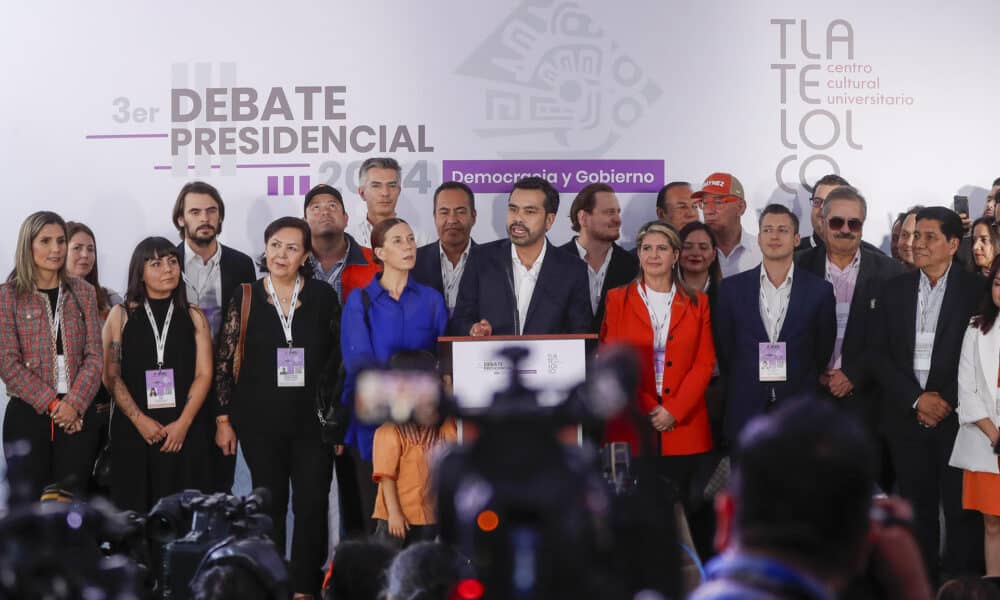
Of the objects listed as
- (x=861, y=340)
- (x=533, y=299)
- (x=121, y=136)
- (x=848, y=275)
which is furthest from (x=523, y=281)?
(x=121, y=136)

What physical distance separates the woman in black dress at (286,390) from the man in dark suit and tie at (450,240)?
2.47ft

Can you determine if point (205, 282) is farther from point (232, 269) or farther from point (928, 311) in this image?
point (928, 311)

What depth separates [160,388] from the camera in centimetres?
583

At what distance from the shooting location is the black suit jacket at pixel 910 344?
5.59 m

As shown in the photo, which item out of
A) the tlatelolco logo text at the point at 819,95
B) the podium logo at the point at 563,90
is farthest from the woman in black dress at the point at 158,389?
the tlatelolco logo text at the point at 819,95

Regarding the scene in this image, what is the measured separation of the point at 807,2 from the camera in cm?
686

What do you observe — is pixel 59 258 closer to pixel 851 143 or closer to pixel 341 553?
pixel 341 553

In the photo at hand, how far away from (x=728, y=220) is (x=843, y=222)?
0.67 meters

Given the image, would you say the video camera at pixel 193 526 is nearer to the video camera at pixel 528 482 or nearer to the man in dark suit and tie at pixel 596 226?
the video camera at pixel 528 482

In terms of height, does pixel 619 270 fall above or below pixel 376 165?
below

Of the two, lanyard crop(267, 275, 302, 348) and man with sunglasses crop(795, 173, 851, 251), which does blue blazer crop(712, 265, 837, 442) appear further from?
lanyard crop(267, 275, 302, 348)

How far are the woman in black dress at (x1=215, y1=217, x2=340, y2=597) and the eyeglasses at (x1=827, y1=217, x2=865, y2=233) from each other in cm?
266

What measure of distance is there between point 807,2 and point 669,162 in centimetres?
122

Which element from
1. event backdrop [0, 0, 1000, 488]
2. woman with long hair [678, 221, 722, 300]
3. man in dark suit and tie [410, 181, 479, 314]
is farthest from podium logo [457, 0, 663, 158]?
woman with long hair [678, 221, 722, 300]
